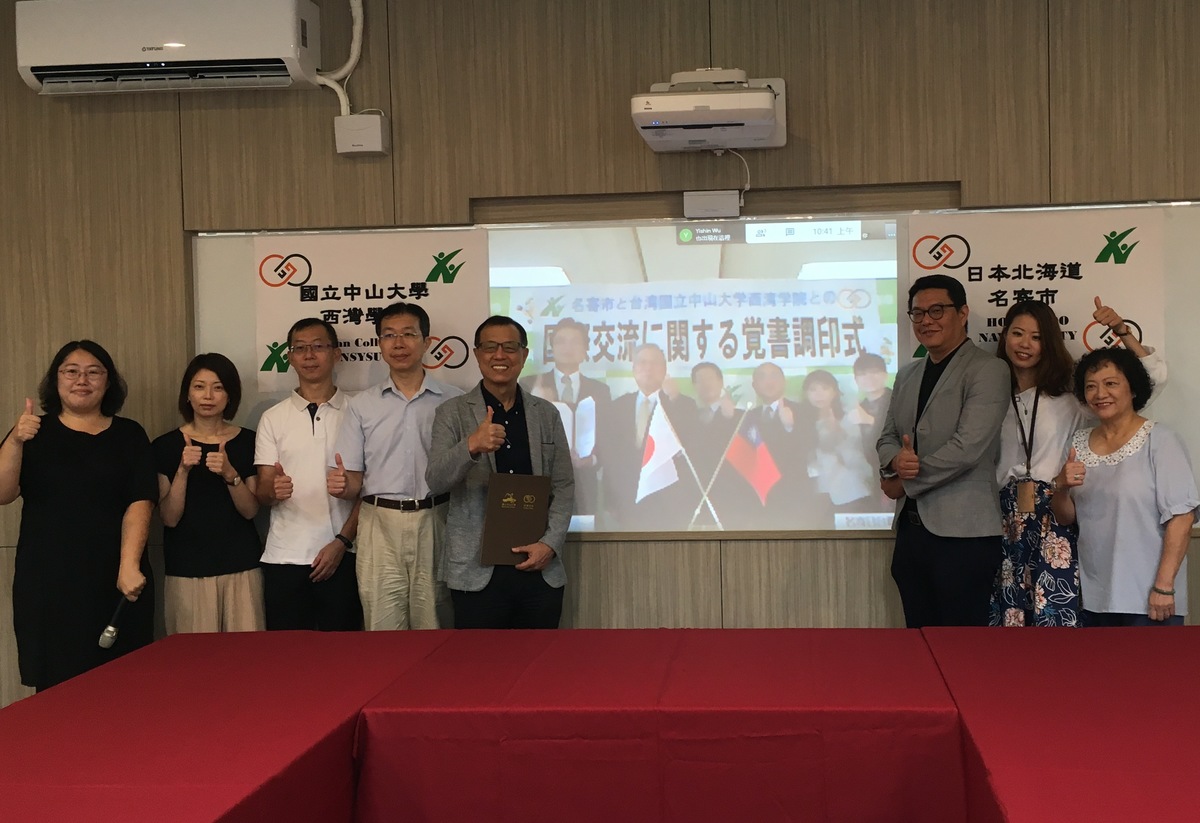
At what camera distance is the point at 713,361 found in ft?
13.5

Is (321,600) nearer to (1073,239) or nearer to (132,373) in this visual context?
(132,373)

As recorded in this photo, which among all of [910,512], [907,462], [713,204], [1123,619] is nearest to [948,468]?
[907,462]

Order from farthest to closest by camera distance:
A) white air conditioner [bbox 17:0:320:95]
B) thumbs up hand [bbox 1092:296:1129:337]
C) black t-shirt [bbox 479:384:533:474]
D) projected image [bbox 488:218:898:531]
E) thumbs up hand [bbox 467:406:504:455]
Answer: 1. projected image [bbox 488:218:898:531]
2. white air conditioner [bbox 17:0:320:95]
3. thumbs up hand [bbox 1092:296:1129:337]
4. black t-shirt [bbox 479:384:533:474]
5. thumbs up hand [bbox 467:406:504:455]

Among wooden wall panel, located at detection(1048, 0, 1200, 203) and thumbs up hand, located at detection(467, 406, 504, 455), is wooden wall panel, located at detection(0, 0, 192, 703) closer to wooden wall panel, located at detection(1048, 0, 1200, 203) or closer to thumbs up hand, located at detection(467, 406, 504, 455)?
thumbs up hand, located at detection(467, 406, 504, 455)

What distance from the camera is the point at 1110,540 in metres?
3.47

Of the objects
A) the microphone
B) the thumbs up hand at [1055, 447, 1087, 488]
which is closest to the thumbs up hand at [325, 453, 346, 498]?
the microphone

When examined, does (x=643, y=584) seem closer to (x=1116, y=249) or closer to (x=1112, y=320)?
(x=1112, y=320)

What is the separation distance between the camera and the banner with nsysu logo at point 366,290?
13.8 feet

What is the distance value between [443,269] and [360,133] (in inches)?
23.7

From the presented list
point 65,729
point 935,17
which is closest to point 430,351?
point 935,17

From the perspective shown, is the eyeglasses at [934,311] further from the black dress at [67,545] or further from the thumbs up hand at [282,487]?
the black dress at [67,545]

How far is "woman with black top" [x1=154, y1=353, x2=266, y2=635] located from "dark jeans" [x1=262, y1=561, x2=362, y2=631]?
5cm

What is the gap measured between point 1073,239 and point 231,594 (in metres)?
3.34

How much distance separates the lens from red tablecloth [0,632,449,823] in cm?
149
